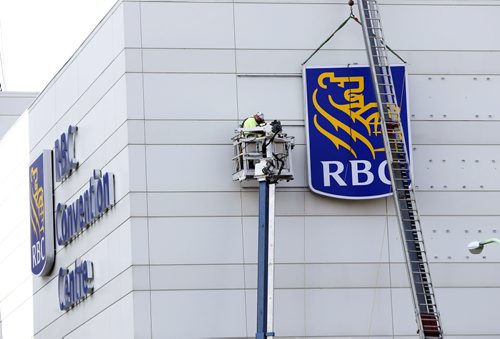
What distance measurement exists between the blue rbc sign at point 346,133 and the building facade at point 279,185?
379 mm

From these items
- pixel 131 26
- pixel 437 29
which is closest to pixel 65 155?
pixel 131 26

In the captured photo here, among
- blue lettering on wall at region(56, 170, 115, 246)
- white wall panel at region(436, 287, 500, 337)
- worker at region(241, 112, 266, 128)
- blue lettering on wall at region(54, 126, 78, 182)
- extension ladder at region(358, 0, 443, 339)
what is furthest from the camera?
blue lettering on wall at region(54, 126, 78, 182)

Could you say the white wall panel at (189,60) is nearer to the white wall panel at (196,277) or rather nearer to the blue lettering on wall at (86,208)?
the blue lettering on wall at (86,208)

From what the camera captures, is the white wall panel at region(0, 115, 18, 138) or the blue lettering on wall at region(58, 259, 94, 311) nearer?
the blue lettering on wall at region(58, 259, 94, 311)

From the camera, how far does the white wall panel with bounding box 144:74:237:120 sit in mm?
41219

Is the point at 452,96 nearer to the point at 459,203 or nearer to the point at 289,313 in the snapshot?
the point at 459,203

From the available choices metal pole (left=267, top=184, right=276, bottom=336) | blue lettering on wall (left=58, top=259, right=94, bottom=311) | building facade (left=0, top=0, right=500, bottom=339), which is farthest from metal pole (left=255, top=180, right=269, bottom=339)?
blue lettering on wall (left=58, top=259, right=94, bottom=311)

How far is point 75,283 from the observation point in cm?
4516

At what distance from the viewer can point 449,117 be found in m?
42.2

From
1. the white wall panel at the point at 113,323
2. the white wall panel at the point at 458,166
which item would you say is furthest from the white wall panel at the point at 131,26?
the white wall panel at the point at 458,166

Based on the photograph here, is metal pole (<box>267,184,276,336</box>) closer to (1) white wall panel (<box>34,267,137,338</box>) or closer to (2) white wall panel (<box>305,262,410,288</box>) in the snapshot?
(2) white wall panel (<box>305,262,410,288</box>)

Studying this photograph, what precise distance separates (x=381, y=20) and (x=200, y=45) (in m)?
4.75

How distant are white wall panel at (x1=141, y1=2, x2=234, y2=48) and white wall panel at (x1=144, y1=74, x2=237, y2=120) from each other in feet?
Answer: 2.93

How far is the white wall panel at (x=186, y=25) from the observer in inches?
1642
